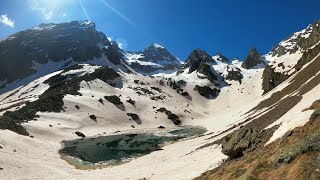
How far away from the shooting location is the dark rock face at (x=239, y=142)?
31250 mm

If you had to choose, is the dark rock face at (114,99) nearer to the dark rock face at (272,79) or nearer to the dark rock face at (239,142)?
the dark rock face at (272,79)

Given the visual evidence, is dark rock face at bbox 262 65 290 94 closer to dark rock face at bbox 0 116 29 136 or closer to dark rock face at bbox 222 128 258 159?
dark rock face at bbox 0 116 29 136

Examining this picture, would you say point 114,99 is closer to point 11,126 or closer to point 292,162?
point 11,126

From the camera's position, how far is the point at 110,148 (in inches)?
2995

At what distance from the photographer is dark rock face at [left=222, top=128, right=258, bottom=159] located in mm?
31250

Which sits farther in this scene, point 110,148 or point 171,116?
point 171,116

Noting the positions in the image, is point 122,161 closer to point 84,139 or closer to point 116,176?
point 116,176

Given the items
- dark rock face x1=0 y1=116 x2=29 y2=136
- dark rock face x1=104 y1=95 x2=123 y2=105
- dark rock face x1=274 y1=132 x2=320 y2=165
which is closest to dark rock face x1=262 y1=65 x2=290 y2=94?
dark rock face x1=104 y1=95 x2=123 y2=105

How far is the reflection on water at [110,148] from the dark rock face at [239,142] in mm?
29809

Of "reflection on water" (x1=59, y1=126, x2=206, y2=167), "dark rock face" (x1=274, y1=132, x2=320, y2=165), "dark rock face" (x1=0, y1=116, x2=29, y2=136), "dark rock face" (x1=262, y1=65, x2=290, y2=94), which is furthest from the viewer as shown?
"dark rock face" (x1=262, y1=65, x2=290, y2=94)

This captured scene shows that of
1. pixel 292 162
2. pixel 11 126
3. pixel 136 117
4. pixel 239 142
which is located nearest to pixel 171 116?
pixel 136 117

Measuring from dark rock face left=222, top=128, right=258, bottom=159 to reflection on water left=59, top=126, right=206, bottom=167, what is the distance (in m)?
A: 29.8

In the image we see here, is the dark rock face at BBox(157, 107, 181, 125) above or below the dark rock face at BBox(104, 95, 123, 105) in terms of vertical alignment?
below

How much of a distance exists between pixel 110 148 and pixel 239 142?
4821 centimetres
